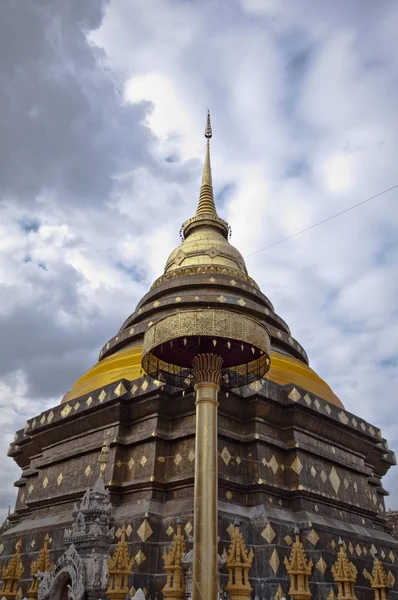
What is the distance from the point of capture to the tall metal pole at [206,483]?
28.4ft

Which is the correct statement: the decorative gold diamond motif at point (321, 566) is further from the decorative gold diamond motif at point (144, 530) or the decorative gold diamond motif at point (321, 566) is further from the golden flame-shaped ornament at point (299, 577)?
the golden flame-shaped ornament at point (299, 577)

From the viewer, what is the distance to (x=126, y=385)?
17625 mm

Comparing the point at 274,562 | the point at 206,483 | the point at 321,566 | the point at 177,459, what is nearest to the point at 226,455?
the point at 177,459

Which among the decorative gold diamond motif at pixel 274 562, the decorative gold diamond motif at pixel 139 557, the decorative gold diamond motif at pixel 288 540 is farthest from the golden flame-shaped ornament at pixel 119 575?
the decorative gold diamond motif at pixel 288 540

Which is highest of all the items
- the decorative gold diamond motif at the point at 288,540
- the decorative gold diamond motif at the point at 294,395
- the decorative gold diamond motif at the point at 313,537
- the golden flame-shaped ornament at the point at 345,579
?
the decorative gold diamond motif at the point at 294,395

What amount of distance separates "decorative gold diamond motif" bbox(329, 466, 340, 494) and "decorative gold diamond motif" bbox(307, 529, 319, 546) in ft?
9.21

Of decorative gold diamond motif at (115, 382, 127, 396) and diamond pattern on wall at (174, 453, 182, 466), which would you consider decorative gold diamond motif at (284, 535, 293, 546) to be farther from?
decorative gold diamond motif at (115, 382, 127, 396)

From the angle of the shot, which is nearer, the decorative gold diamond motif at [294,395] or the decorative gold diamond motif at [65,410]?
the decorative gold diamond motif at [294,395]

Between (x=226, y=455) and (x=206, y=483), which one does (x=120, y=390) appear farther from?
(x=206, y=483)

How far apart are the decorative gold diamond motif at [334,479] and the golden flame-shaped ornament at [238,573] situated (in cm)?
847

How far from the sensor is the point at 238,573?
996cm

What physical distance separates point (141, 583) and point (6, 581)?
3.31m

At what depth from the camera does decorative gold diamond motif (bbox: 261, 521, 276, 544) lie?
46.8 feet

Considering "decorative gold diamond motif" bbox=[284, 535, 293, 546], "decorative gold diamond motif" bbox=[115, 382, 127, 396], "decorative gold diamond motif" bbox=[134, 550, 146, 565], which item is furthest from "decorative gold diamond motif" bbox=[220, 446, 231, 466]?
"decorative gold diamond motif" bbox=[115, 382, 127, 396]
